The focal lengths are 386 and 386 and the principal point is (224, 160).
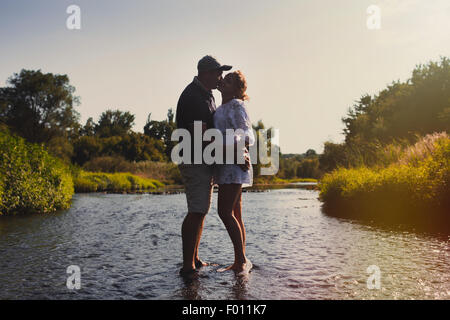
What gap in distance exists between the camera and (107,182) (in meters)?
29.7

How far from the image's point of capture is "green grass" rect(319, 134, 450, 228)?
8.27m

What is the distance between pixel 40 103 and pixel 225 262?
161ft

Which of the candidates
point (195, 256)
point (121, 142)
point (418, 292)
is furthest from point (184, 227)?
point (121, 142)

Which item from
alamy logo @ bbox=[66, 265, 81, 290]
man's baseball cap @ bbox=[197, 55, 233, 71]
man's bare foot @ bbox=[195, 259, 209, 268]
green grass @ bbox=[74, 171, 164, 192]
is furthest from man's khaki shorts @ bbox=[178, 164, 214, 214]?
green grass @ bbox=[74, 171, 164, 192]

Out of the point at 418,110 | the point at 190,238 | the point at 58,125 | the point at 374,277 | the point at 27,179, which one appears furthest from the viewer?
the point at 58,125

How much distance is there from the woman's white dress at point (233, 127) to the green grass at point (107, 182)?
24.0 m

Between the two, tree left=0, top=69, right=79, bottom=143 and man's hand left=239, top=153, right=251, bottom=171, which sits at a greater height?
tree left=0, top=69, right=79, bottom=143

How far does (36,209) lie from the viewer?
467 inches

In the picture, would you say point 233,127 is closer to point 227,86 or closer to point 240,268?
point 227,86

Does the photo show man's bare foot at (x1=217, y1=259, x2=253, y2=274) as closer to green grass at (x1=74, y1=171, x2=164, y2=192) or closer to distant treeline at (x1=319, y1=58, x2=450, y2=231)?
distant treeline at (x1=319, y1=58, x2=450, y2=231)

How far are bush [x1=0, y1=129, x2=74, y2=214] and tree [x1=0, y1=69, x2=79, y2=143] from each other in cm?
3671

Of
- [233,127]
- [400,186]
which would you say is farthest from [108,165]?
[233,127]
